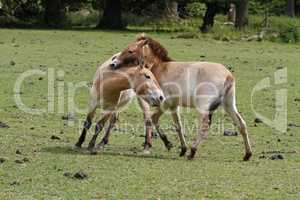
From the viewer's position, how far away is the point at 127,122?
1155cm

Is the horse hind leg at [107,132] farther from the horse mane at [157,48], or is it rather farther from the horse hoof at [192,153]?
the horse hoof at [192,153]

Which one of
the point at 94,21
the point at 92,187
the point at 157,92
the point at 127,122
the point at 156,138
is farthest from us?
the point at 94,21

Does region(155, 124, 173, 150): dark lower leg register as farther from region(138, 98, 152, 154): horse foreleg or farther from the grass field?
region(138, 98, 152, 154): horse foreleg

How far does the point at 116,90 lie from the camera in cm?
936

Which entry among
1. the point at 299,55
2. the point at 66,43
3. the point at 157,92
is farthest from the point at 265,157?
the point at 66,43

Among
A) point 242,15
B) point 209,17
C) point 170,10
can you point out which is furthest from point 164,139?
point 170,10

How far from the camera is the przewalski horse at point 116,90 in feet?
29.9

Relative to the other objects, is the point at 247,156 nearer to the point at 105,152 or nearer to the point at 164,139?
the point at 164,139

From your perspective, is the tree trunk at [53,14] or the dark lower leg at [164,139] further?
the tree trunk at [53,14]

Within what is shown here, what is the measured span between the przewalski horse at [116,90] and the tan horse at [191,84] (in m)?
0.15

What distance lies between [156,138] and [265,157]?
185 cm

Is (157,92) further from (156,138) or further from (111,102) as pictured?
(156,138)

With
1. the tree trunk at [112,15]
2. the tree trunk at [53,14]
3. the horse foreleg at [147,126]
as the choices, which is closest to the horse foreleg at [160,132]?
the horse foreleg at [147,126]

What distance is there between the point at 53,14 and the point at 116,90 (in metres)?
28.0
